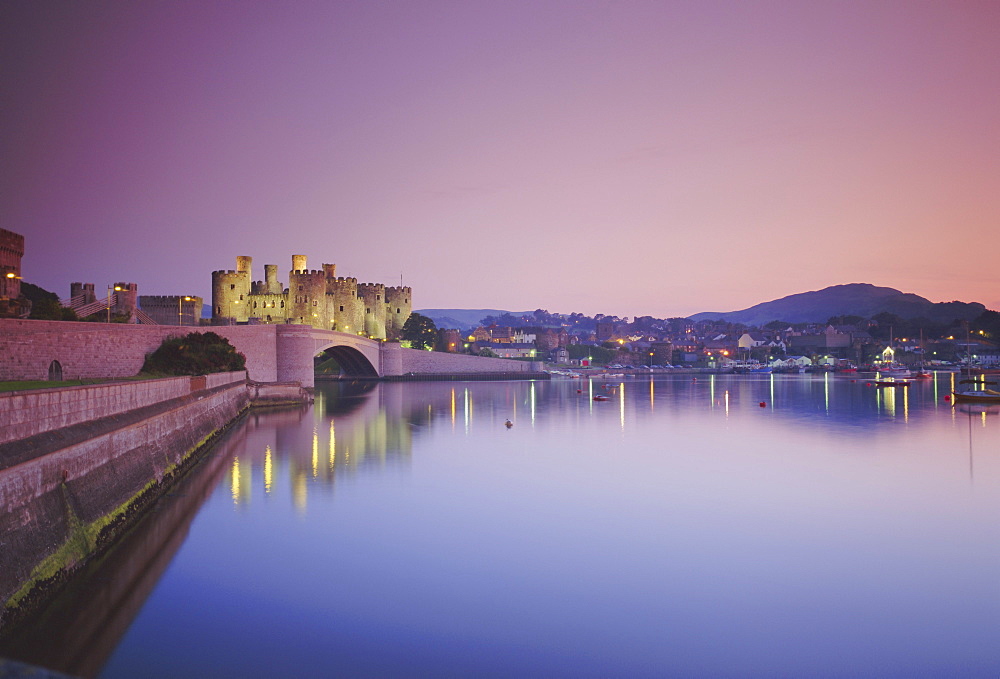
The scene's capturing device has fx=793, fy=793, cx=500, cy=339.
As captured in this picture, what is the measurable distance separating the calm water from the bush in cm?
376

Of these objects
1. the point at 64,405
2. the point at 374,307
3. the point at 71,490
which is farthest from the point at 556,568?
the point at 374,307

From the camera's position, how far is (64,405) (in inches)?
304

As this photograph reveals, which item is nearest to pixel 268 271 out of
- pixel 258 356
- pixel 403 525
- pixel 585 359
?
pixel 258 356

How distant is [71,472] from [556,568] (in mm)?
4798

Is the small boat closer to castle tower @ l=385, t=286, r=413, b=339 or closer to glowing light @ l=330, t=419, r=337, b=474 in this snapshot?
glowing light @ l=330, t=419, r=337, b=474

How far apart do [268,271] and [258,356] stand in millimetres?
19541

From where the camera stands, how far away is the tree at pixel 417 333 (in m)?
61.9

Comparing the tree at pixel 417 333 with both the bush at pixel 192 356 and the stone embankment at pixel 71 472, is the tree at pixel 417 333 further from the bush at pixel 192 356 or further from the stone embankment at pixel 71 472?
the stone embankment at pixel 71 472

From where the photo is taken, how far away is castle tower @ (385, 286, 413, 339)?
59.1 meters

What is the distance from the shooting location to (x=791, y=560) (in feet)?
29.1

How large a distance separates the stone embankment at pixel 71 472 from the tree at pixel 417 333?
49.0 m

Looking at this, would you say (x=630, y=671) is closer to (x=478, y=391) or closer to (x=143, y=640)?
(x=143, y=640)

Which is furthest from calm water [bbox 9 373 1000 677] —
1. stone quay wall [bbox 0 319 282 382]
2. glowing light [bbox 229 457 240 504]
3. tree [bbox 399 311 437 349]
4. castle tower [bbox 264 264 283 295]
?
tree [bbox 399 311 437 349]

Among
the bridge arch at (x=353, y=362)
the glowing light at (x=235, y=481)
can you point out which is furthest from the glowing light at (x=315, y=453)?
the bridge arch at (x=353, y=362)
